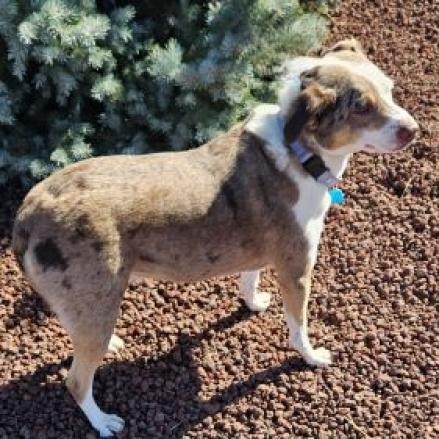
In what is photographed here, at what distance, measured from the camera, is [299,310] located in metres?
4.52

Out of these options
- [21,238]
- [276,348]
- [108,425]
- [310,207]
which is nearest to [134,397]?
[108,425]

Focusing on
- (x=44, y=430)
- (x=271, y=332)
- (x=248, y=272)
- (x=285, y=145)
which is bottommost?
(x=44, y=430)

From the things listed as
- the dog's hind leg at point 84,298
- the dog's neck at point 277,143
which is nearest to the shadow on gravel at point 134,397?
the dog's hind leg at point 84,298

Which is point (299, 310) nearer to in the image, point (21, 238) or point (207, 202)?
point (207, 202)

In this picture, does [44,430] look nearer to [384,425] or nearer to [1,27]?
[384,425]

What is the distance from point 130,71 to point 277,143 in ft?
5.00

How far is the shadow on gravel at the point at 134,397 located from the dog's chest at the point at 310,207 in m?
0.93

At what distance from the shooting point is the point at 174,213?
13.0 feet

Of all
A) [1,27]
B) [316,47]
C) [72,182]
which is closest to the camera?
[72,182]

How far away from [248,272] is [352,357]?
30.5 inches

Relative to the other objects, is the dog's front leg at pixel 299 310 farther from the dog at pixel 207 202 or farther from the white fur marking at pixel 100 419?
the white fur marking at pixel 100 419

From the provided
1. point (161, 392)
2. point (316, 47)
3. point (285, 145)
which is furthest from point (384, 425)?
point (316, 47)

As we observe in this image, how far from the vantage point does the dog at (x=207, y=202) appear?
12.6 feet

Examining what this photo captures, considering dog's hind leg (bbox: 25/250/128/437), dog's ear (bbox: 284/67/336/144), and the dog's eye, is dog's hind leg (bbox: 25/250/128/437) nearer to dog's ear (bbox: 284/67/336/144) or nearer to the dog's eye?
dog's ear (bbox: 284/67/336/144)
